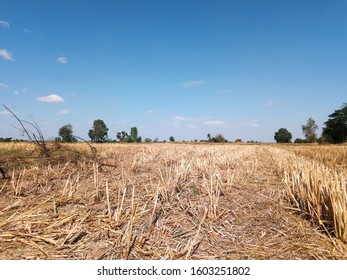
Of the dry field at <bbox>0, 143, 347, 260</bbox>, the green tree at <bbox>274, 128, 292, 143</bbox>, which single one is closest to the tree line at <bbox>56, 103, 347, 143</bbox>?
the green tree at <bbox>274, 128, 292, 143</bbox>

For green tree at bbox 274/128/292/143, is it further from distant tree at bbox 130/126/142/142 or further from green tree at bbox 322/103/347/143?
distant tree at bbox 130/126/142/142

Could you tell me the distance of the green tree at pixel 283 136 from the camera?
116m

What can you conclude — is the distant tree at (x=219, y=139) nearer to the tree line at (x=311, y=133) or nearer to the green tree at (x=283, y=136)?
the tree line at (x=311, y=133)

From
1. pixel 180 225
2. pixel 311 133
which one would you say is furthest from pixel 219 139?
pixel 180 225

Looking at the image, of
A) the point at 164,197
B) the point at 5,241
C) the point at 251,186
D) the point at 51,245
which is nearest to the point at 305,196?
the point at 251,186

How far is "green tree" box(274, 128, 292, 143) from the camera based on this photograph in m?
116

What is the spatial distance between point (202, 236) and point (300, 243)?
1039mm

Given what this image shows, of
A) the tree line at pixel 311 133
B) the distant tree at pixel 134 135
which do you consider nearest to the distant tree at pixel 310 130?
the tree line at pixel 311 133

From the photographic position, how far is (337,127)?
224 feet

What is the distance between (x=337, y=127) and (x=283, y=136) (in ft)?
162

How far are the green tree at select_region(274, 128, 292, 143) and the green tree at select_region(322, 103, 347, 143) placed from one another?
44162 millimetres

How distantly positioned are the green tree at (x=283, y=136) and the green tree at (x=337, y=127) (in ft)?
145

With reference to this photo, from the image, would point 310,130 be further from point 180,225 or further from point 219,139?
point 180,225

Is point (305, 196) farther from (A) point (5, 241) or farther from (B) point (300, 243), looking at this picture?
(A) point (5, 241)
